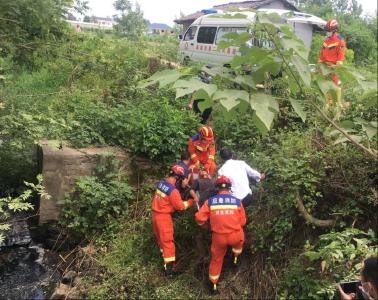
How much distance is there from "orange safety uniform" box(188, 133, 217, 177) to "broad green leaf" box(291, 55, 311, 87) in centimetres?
404

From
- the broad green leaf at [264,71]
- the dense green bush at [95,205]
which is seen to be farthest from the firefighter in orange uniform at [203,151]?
the broad green leaf at [264,71]

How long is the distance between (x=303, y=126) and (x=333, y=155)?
1925 millimetres

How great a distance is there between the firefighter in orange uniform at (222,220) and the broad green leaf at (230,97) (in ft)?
9.64

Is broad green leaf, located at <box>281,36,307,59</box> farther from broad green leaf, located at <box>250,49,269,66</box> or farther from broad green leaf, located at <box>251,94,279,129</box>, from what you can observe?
broad green leaf, located at <box>251,94,279,129</box>

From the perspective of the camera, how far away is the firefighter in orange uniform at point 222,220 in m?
4.21

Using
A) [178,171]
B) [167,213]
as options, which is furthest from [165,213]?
[178,171]

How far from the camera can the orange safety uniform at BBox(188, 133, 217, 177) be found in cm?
561

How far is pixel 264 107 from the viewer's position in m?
1.47

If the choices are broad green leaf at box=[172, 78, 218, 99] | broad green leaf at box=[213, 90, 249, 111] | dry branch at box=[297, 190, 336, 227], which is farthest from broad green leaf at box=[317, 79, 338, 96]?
dry branch at box=[297, 190, 336, 227]

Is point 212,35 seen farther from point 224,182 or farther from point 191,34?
point 224,182

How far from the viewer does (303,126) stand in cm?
633

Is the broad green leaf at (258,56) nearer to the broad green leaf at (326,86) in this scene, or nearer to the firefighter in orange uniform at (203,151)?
the broad green leaf at (326,86)

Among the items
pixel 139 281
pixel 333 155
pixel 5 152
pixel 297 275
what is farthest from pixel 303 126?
pixel 5 152

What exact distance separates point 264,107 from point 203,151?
4.17 meters
